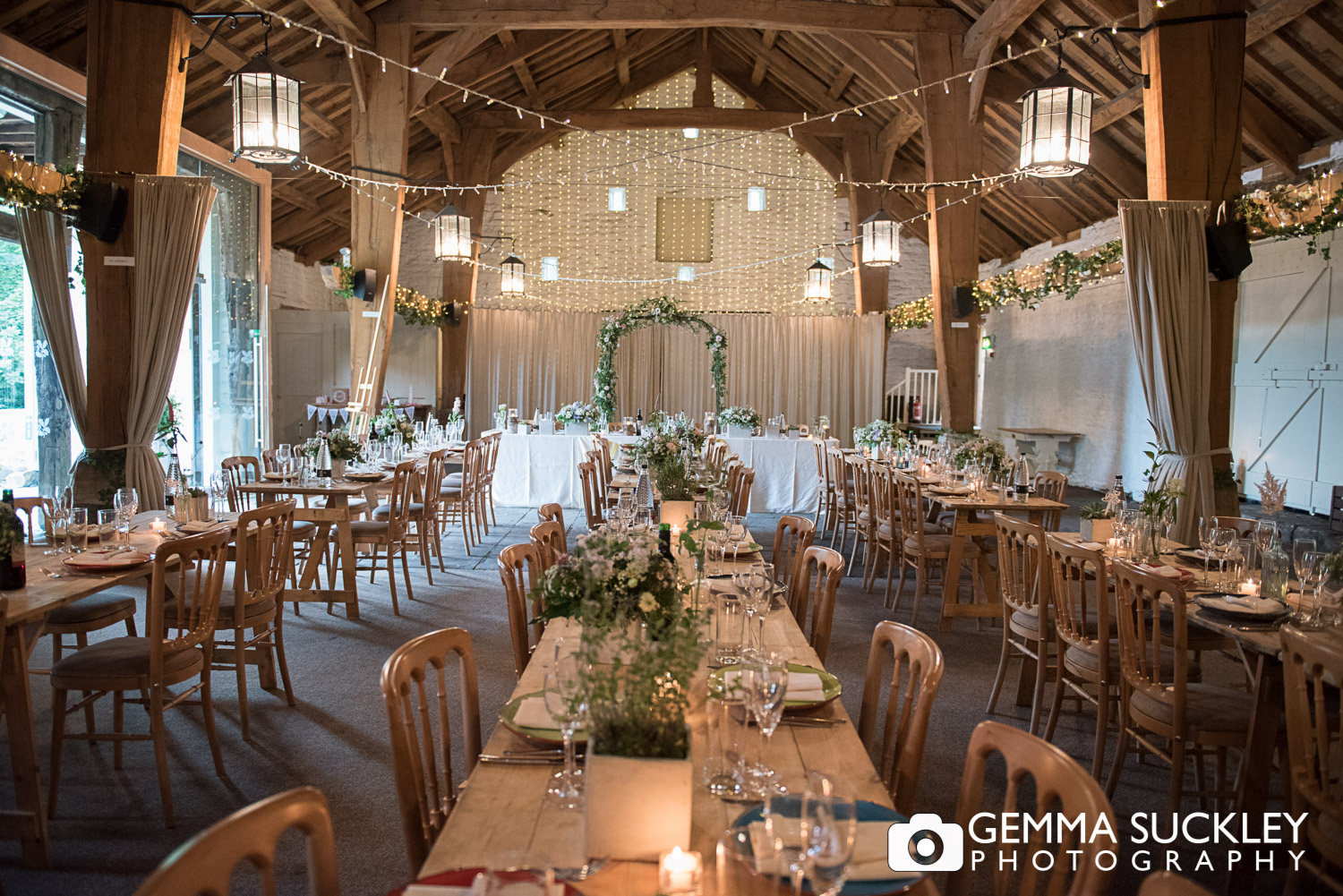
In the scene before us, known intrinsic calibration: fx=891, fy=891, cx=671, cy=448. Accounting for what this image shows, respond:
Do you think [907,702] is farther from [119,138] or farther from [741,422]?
[741,422]

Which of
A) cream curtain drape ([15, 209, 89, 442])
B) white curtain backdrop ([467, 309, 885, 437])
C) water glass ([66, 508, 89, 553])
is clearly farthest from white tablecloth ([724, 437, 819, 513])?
water glass ([66, 508, 89, 553])

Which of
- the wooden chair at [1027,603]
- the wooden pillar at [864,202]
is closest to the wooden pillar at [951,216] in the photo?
the wooden pillar at [864,202]

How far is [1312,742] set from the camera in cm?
242

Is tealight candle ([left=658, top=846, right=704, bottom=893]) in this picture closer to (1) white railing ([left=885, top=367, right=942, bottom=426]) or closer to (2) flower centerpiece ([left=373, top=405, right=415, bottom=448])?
(2) flower centerpiece ([left=373, top=405, right=415, bottom=448])

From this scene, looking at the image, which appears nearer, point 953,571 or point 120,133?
point 120,133

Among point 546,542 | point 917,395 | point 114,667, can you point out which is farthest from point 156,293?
point 917,395

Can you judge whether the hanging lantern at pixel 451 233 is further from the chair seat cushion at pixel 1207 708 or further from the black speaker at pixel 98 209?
the chair seat cushion at pixel 1207 708

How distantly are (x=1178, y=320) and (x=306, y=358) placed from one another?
1236cm

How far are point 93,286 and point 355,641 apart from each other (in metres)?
3.00

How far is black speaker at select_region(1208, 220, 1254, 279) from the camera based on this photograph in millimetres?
5840

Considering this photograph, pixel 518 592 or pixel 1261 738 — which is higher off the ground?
pixel 518 592

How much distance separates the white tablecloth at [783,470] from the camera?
11406 millimetres

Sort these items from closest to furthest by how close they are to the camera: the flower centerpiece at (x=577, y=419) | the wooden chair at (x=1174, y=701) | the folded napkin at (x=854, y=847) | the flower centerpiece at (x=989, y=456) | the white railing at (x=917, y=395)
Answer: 1. the folded napkin at (x=854, y=847)
2. the wooden chair at (x=1174, y=701)
3. the flower centerpiece at (x=989, y=456)
4. the flower centerpiece at (x=577, y=419)
5. the white railing at (x=917, y=395)

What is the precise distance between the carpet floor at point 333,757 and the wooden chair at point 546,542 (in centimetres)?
109
